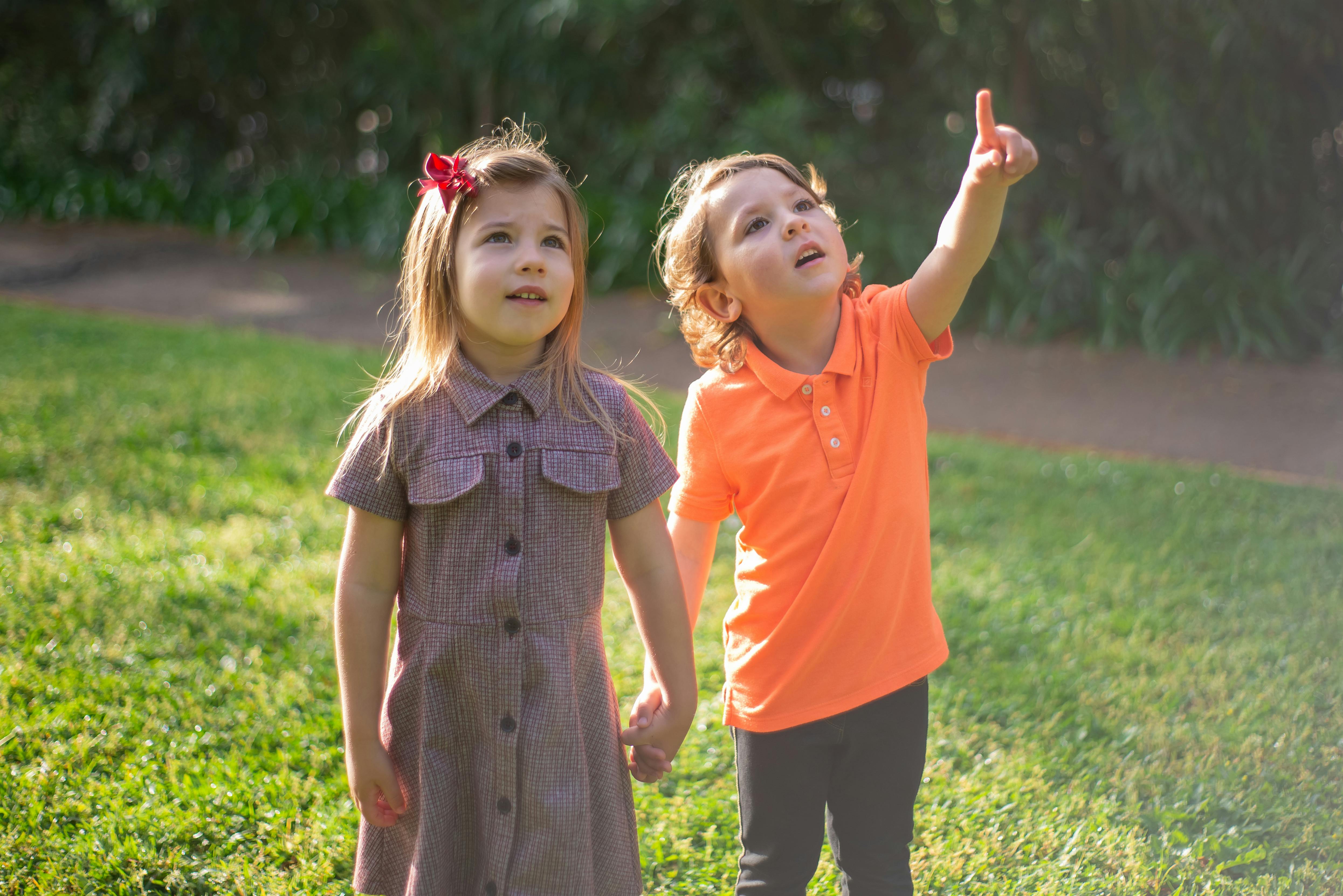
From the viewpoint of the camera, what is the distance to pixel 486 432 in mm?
1604

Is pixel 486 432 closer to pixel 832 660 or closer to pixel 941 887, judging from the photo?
pixel 832 660

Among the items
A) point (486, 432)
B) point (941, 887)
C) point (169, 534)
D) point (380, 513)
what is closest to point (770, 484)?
point (486, 432)

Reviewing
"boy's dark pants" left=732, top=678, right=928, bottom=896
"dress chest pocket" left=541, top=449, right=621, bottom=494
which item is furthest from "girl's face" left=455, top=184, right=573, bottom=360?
"boy's dark pants" left=732, top=678, right=928, bottom=896

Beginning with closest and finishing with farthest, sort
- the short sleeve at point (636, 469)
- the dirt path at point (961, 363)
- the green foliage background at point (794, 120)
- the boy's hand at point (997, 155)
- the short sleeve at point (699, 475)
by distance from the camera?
the boy's hand at point (997, 155), the short sleeve at point (636, 469), the short sleeve at point (699, 475), the dirt path at point (961, 363), the green foliage background at point (794, 120)

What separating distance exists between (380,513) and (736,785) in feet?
4.41

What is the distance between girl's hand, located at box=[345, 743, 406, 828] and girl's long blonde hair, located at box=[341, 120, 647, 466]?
0.44 m

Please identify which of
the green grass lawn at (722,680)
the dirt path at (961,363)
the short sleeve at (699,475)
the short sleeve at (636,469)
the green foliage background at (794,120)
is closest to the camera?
the short sleeve at (636,469)

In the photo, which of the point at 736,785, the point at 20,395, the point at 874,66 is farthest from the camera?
the point at 874,66

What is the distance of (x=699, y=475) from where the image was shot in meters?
1.81

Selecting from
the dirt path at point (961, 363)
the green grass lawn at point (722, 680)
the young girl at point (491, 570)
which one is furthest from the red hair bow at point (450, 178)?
the dirt path at point (961, 363)

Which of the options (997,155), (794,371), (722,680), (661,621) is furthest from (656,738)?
(722,680)

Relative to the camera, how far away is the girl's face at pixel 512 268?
1586mm

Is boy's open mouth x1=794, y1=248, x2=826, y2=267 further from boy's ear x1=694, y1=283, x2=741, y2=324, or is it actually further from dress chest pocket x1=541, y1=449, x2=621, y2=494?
dress chest pocket x1=541, y1=449, x2=621, y2=494

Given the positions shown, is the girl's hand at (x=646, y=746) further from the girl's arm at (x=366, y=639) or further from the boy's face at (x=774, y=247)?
the boy's face at (x=774, y=247)
